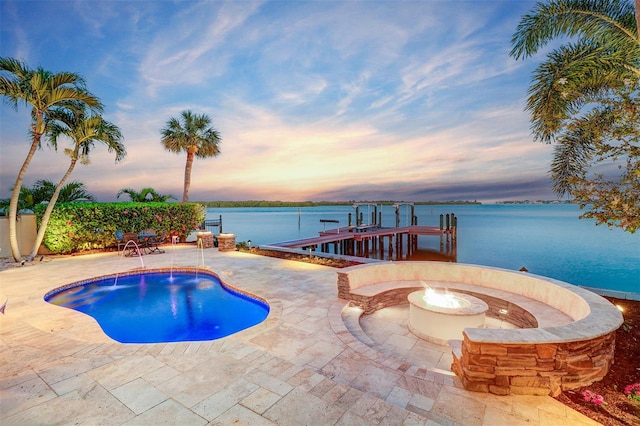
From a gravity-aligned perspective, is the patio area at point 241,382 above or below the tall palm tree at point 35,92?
below

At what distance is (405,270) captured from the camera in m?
6.64

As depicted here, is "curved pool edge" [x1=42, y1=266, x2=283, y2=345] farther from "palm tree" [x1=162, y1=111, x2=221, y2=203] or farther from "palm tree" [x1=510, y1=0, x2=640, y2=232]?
"palm tree" [x1=162, y1=111, x2=221, y2=203]

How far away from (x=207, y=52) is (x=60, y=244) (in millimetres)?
10215

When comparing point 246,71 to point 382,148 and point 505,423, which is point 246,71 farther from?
point 505,423

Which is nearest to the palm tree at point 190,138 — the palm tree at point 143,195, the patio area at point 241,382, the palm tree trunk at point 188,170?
the palm tree trunk at point 188,170

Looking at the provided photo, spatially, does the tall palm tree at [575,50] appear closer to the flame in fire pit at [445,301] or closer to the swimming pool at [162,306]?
the flame in fire pit at [445,301]

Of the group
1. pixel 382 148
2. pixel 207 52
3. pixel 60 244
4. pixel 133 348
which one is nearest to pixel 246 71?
pixel 207 52

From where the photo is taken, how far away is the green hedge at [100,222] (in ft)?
36.0

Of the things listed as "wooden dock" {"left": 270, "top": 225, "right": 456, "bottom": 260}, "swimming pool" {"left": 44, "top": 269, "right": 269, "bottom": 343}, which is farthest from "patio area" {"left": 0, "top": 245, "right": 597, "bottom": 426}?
"wooden dock" {"left": 270, "top": 225, "right": 456, "bottom": 260}

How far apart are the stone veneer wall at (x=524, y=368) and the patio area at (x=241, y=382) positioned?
0.12 meters

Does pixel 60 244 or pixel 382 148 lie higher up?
pixel 382 148

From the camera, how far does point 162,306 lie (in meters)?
6.85

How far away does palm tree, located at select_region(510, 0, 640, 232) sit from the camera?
3.85 metres

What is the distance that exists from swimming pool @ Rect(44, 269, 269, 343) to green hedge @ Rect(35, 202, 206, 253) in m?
5.05
